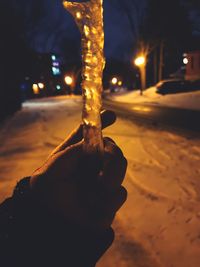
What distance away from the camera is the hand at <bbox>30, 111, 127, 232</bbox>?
49.3 inches

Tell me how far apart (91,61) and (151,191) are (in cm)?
490

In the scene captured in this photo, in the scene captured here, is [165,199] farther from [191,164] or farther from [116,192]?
[116,192]

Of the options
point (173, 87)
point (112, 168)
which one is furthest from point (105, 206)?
point (173, 87)

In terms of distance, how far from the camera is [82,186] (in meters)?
1.26

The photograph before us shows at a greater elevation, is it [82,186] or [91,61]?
[91,61]

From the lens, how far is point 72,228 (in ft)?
4.25

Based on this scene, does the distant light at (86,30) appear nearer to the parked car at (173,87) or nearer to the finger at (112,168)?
the finger at (112,168)

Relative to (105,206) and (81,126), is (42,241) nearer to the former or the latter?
(105,206)

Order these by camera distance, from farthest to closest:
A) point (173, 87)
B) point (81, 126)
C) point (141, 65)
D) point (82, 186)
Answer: point (141, 65) < point (173, 87) < point (81, 126) < point (82, 186)

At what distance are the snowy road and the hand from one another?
271cm

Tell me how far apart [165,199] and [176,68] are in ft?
170

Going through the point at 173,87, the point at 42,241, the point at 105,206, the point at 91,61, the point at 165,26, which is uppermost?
the point at 165,26

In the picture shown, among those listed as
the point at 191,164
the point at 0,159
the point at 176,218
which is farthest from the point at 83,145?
the point at 0,159

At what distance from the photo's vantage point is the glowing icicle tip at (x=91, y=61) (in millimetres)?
1267
